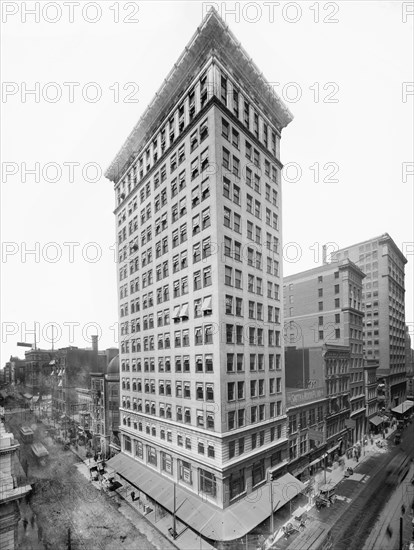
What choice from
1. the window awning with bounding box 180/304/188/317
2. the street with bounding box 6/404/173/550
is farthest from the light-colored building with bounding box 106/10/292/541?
the street with bounding box 6/404/173/550

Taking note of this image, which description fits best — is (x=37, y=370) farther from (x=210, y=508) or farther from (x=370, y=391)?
(x=370, y=391)

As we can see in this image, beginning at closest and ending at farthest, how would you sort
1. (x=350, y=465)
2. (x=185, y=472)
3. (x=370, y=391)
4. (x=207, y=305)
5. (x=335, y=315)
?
(x=207, y=305) < (x=185, y=472) < (x=350, y=465) < (x=335, y=315) < (x=370, y=391)

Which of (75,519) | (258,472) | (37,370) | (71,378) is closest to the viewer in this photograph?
(75,519)

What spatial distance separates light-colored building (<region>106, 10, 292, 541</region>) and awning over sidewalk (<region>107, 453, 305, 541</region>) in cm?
12

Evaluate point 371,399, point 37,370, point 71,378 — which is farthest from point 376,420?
point 37,370

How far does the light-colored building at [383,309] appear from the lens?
81688mm

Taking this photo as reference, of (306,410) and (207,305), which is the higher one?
(207,305)

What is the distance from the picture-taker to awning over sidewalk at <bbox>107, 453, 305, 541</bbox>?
86.0 ft

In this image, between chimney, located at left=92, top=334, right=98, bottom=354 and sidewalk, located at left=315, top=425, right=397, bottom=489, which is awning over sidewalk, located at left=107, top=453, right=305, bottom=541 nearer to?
sidewalk, located at left=315, top=425, right=397, bottom=489

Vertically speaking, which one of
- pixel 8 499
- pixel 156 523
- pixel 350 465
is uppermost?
pixel 8 499

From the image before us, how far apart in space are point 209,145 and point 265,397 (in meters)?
28.0

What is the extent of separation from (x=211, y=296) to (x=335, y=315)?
3628 centimetres

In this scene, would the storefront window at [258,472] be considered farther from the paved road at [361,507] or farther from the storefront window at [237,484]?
the paved road at [361,507]

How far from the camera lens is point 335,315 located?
191ft
